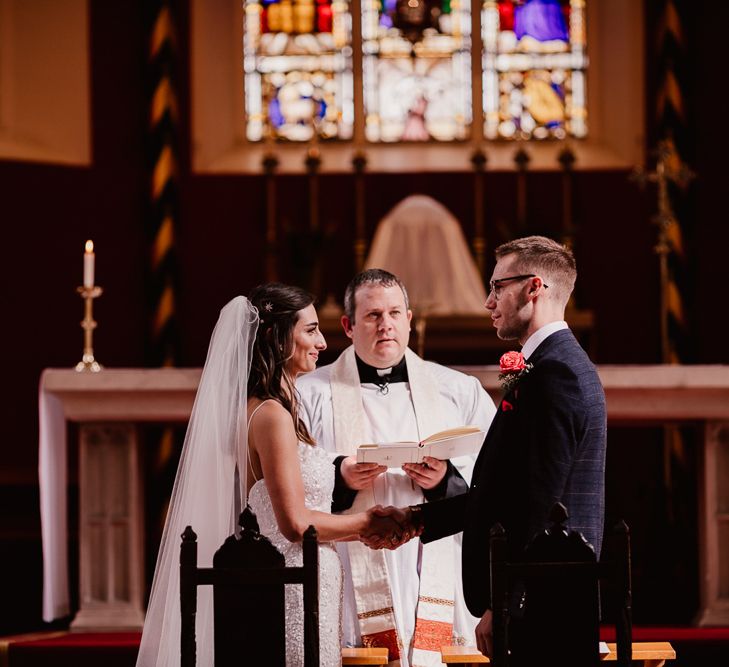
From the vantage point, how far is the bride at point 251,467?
412 cm

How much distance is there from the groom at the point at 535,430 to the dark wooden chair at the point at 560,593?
136 mm

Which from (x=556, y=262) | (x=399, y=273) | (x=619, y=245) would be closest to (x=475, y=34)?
(x=619, y=245)

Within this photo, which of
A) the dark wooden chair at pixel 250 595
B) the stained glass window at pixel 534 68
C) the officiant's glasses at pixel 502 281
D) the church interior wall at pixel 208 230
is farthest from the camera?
the stained glass window at pixel 534 68

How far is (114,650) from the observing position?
5.68m

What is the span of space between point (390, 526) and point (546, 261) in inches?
45.5

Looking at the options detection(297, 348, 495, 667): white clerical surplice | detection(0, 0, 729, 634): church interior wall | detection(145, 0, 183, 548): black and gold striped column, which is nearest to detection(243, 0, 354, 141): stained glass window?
detection(0, 0, 729, 634): church interior wall

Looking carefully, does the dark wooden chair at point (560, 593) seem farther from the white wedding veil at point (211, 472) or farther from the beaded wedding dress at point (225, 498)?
the white wedding veil at point (211, 472)

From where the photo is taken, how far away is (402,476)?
5.06m

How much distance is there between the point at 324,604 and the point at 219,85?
733cm

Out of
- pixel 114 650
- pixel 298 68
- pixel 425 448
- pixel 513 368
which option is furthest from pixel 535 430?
pixel 298 68

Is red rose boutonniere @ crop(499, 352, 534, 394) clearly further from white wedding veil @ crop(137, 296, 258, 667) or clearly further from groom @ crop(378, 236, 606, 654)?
white wedding veil @ crop(137, 296, 258, 667)

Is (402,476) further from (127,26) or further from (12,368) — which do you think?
(127,26)

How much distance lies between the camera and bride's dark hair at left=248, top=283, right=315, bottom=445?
13.8ft

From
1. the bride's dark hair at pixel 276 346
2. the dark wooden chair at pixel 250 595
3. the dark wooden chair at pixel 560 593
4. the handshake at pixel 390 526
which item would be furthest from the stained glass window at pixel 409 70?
the dark wooden chair at pixel 560 593
